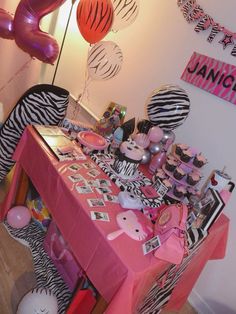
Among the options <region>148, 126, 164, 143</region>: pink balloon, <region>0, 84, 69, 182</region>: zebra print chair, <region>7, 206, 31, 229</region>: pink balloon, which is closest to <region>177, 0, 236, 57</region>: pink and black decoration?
<region>148, 126, 164, 143</region>: pink balloon

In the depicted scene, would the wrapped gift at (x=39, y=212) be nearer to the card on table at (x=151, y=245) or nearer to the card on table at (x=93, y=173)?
the card on table at (x=93, y=173)

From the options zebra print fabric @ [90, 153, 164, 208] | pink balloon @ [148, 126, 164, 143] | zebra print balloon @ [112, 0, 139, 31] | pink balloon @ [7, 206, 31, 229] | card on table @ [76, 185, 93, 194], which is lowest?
pink balloon @ [7, 206, 31, 229]

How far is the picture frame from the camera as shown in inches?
46.1

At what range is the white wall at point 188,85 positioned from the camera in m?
1.48

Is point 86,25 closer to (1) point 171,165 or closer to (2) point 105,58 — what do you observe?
(2) point 105,58

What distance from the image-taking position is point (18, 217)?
1.67 metres

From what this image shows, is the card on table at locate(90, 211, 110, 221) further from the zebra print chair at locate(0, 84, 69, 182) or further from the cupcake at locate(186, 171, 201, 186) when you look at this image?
the zebra print chair at locate(0, 84, 69, 182)

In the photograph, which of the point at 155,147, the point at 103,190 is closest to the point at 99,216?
the point at 103,190

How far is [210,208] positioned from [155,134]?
51 cm

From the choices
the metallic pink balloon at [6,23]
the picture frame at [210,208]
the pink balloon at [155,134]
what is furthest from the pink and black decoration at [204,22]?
the metallic pink balloon at [6,23]

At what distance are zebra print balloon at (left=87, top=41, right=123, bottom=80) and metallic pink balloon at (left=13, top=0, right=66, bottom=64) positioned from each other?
0.87 ft

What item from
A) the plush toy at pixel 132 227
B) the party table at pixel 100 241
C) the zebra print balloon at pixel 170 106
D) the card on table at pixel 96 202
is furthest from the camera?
the zebra print balloon at pixel 170 106

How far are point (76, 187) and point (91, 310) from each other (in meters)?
0.52

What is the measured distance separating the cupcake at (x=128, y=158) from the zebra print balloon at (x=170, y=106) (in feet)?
0.75
